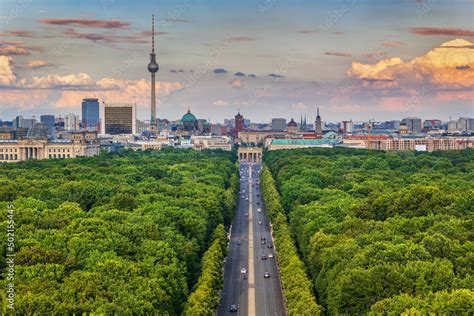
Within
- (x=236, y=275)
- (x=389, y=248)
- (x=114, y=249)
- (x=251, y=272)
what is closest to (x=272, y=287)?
(x=236, y=275)

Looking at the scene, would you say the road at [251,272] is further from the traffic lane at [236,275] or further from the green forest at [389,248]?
the green forest at [389,248]

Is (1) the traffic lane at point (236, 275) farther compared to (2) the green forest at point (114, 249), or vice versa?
(1) the traffic lane at point (236, 275)

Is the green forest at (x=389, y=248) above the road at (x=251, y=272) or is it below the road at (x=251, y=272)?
above

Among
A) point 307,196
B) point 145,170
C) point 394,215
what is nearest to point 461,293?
point 394,215

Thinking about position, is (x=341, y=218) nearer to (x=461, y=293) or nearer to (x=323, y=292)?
(x=323, y=292)

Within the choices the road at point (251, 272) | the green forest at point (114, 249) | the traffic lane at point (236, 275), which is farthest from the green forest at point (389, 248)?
the green forest at point (114, 249)

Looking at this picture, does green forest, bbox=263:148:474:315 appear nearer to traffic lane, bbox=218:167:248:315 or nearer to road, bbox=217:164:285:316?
road, bbox=217:164:285:316
